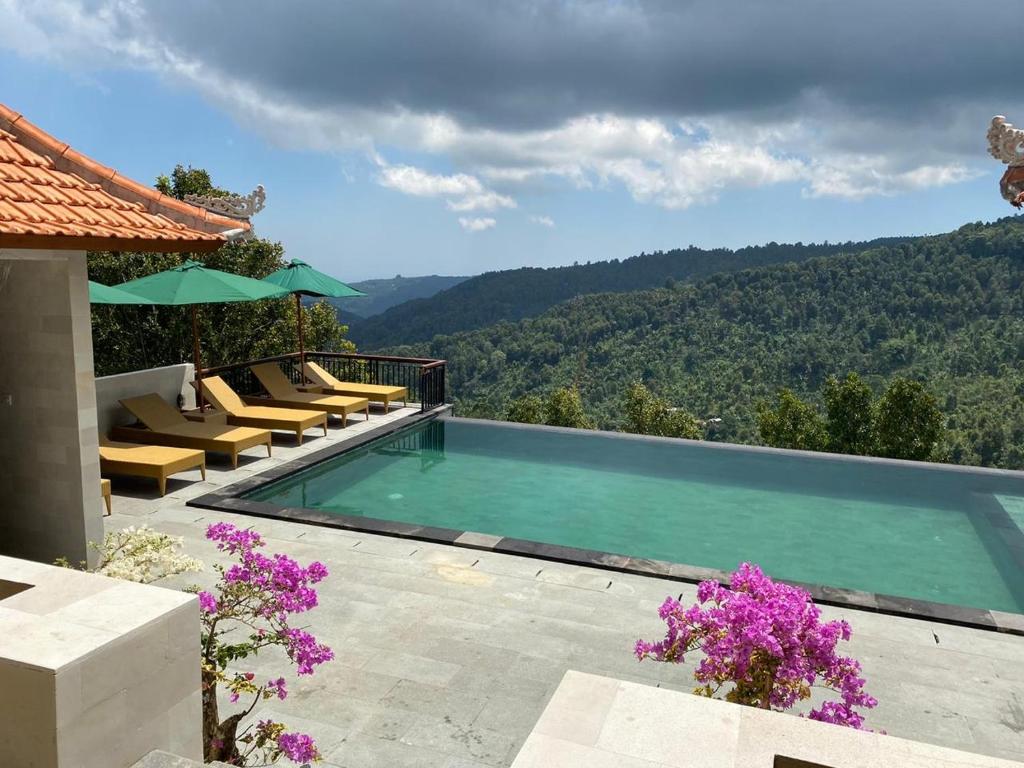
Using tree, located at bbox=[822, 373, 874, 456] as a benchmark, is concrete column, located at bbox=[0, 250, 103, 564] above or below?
above

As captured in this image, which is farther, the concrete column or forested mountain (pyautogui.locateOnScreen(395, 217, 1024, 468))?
forested mountain (pyautogui.locateOnScreen(395, 217, 1024, 468))

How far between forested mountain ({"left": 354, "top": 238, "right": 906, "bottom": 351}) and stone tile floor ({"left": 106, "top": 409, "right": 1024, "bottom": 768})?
2645 inches

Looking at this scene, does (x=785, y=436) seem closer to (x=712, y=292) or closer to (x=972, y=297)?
(x=972, y=297)

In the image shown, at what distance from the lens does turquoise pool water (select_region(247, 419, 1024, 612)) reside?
298 inches

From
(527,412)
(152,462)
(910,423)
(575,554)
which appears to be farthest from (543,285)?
(575,554)

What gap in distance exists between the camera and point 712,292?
58594 mm

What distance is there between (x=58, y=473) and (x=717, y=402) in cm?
3496

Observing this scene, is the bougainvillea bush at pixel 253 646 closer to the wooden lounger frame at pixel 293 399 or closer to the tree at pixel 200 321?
the wooden lounger frame at pixel 293 399

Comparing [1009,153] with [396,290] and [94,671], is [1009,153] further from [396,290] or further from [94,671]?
[396,290]

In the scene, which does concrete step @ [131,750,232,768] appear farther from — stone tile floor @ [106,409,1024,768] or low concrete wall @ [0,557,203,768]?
stone tile floor @ [106,409,1024,768]

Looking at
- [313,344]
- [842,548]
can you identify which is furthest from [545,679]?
[313,344]

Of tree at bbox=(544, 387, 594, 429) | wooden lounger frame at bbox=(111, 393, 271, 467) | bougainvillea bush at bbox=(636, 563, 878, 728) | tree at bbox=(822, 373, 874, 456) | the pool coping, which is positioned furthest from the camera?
tree at bbox=(544, 387, 594, 429)

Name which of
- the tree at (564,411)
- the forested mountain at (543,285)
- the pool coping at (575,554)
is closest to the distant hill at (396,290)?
the forested mountain at (543,285)

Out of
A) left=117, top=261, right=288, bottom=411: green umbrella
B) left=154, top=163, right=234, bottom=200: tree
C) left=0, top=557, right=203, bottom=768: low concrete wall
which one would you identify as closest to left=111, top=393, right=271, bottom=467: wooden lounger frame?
left=117, top=261, right=288, bottom=411: green umbrella
